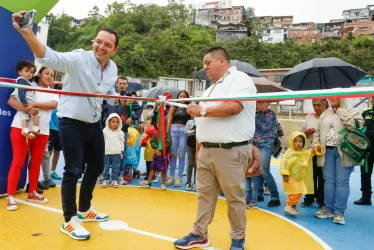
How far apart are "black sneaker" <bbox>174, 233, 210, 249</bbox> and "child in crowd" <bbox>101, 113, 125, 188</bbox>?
2546 mm

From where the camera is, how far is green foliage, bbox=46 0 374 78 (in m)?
44.5

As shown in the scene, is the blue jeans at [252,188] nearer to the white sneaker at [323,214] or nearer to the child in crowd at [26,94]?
the white sneaker at [323,214]

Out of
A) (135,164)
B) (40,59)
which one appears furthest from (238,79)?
(135,164)

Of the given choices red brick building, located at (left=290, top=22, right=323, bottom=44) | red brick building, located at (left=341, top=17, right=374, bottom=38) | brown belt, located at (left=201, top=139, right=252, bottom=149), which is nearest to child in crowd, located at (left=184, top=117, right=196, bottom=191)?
brown belt, located at (left=201, top=139, right=252, bottom=149)

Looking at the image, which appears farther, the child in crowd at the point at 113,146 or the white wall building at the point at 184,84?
the white wall building at the point at 184,84

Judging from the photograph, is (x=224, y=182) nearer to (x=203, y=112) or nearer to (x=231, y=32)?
(x=203, y=112)

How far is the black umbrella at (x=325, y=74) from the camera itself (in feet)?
18.5

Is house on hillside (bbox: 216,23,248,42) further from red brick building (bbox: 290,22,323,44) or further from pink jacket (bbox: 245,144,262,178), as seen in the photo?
pink jacket (bbox: 245,144,262,178)

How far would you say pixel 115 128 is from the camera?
5.45 metres

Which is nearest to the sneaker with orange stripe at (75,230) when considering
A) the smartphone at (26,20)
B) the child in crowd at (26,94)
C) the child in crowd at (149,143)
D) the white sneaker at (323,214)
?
the child in crowd at (26,94)

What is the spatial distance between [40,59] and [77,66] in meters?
0.43

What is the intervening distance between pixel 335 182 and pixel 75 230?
10.3ft

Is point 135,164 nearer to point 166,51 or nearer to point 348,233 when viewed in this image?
point 348,233

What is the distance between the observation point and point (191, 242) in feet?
9.80
